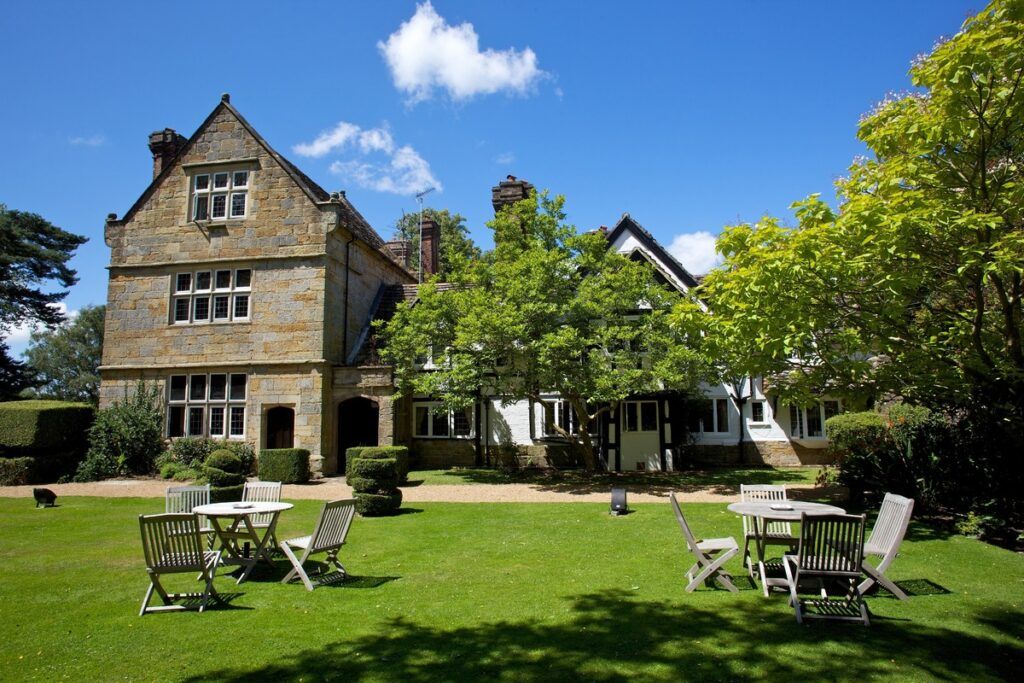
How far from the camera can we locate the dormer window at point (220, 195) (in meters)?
23.1

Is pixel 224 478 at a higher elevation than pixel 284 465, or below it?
higher

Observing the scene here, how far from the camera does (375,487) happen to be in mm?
13805

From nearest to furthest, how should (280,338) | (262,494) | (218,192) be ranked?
(262,494)
(280,338)
(218,192)

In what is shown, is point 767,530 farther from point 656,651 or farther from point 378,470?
point 378,470

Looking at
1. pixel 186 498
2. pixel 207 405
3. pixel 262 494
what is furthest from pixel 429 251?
pixel 186 498

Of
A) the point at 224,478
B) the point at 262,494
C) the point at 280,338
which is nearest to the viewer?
the point at 262,494

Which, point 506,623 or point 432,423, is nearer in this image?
point 506,623

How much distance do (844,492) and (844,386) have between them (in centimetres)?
396

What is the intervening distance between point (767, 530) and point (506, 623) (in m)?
4.61

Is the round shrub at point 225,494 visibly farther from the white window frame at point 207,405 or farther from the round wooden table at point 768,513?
the white window frame at point 207,405

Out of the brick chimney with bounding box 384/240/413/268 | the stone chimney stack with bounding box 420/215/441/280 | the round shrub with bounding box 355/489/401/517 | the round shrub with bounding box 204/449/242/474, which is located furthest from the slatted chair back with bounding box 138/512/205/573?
the brick chimney with bounding box 384/240/413/268

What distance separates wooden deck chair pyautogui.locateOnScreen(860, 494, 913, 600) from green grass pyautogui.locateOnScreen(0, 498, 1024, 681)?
0.92 ft

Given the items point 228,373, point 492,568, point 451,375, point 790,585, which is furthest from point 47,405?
point 790,585

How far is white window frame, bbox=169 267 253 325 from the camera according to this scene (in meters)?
22.7
